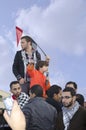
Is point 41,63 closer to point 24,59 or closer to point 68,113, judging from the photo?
point 24,59

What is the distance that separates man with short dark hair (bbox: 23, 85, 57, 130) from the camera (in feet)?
19.5

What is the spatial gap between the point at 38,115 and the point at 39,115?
0.02 meters

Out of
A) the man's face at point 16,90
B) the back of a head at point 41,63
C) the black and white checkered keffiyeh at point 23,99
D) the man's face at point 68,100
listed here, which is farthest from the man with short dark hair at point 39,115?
the back of a head at point 41,63

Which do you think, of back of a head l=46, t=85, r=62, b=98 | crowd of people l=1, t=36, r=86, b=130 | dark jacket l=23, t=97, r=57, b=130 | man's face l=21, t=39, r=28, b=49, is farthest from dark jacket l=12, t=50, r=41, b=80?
dark jacket l=23, t=97, r=57, b=130

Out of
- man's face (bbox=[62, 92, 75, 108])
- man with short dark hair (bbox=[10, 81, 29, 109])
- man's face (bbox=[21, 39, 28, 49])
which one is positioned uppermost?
man's face (bbox=[21, 39, 28, 49])

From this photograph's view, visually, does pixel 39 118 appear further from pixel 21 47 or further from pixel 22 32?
pixel 22 32

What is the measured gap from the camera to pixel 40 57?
28.9ft

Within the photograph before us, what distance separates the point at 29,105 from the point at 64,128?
0.72 m

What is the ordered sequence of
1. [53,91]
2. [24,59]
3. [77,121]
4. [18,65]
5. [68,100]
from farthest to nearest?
[18,65] → [24,59] → [53,91] → [68,100] → [77,121]

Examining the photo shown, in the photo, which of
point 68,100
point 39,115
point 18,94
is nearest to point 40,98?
point 39,115

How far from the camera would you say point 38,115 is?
594 centimetres

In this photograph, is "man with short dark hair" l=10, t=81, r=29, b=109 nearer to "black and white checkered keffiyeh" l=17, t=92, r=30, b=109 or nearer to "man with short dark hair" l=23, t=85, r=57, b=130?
"black and white checkered keffiyeh" l=17, t=92, r=30, b=109

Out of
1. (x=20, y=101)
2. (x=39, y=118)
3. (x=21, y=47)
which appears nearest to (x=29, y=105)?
(x=39, y=118)

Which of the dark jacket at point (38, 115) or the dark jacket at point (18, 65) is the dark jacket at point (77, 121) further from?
the dark jacket at point (18, 65)
